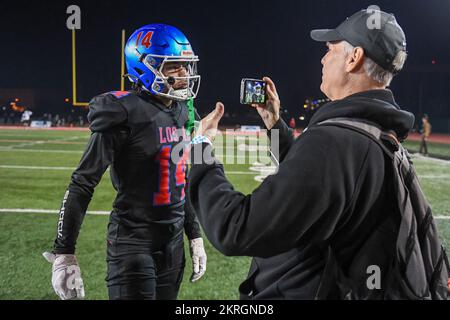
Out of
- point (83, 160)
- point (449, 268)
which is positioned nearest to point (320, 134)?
point (449, 268)

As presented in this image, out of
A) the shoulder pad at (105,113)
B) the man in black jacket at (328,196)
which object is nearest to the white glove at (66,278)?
the shoulder pad at (105,113)

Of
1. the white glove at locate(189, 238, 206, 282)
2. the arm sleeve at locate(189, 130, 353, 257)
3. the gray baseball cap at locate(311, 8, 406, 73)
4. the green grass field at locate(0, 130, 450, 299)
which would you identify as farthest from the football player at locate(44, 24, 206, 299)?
the green grass field at locate(0, 130, 450, 299)

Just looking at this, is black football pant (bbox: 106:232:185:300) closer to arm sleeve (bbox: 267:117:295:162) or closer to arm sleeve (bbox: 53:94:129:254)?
arm sleeve (bbox: 53:94:129:254)

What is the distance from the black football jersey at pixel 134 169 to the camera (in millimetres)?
2232

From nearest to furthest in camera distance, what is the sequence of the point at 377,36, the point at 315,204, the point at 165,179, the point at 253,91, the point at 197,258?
the point at 315,204
the point at 377,36
the point at 253,91
the point at 165,179
the point at 197,258

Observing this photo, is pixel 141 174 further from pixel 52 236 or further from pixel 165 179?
pixel 52 236

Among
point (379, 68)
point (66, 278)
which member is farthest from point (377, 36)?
point (66, 278)

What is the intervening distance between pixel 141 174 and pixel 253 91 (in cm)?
85

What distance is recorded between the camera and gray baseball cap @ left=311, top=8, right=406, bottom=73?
1.36 meters

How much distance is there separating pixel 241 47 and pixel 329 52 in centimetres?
6180

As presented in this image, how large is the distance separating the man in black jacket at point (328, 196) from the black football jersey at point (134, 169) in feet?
3.24

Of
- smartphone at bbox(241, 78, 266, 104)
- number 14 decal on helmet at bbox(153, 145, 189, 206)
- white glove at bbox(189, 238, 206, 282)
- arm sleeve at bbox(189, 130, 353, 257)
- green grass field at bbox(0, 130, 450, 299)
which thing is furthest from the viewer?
green grass field at bbox(0, 130, 450, 299)

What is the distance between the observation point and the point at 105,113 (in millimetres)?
2236
